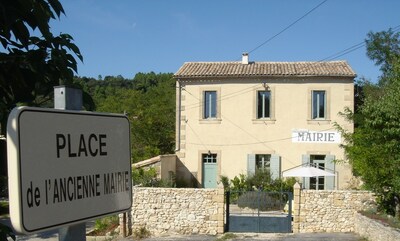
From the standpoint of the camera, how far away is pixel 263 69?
24.9m

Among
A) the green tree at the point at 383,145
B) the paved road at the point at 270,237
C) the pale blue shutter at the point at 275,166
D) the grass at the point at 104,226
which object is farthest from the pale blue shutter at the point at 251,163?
the grass at the point at 104,226

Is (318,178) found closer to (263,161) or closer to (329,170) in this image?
(329,170)

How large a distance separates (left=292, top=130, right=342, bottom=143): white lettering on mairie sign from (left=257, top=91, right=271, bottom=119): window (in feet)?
5.53

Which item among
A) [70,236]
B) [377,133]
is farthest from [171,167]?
[70,236]

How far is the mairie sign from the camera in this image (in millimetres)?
1343

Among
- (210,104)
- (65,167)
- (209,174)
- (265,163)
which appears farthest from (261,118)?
(65,167)

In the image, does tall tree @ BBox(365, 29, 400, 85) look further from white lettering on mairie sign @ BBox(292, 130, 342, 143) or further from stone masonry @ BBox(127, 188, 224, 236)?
stone masonry @ BBox(127, 188, 224, 236)

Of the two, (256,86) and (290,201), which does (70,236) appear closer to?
(290,201)

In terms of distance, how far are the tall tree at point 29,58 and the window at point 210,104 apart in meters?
22.7

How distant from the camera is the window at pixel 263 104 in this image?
24.5 metres

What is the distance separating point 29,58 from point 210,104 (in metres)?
22.9

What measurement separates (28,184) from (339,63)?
25.1m

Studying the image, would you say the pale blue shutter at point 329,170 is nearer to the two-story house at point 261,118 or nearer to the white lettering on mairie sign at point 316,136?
the two-story house at point 261,118

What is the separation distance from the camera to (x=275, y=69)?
24703 millimetres
